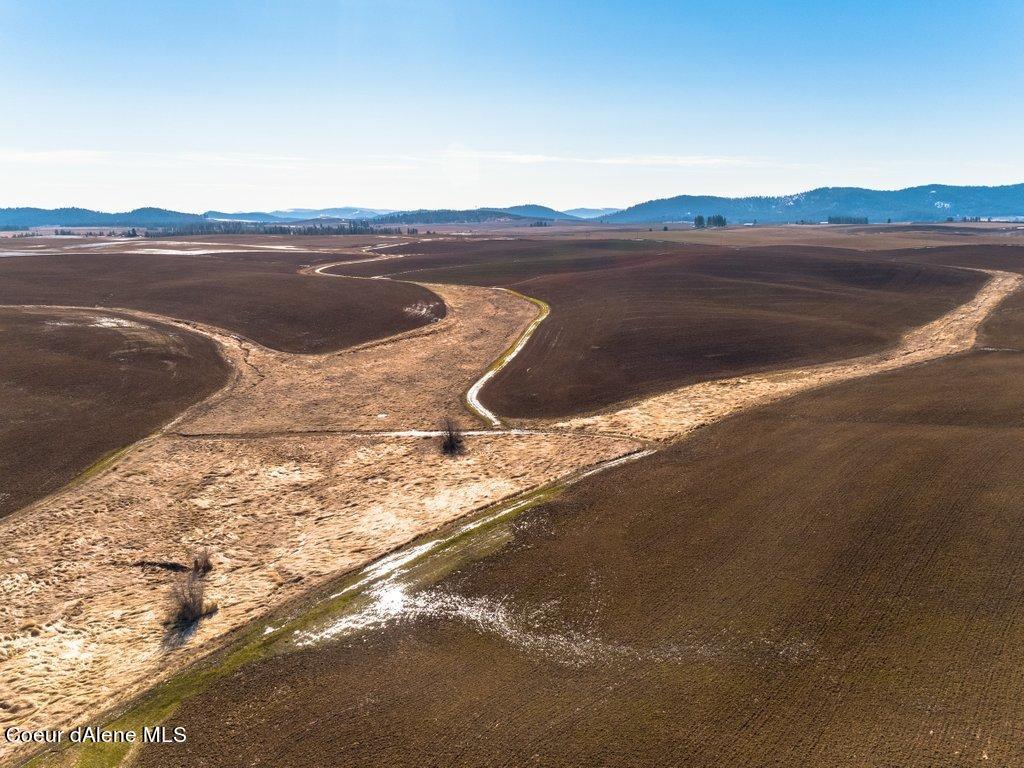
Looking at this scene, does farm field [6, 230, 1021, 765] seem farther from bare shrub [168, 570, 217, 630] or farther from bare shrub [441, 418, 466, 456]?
bare shrub [441, 418, 466, 456]

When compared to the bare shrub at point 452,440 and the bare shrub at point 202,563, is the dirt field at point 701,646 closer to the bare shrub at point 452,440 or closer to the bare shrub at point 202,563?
the bare shrub at point 202,563

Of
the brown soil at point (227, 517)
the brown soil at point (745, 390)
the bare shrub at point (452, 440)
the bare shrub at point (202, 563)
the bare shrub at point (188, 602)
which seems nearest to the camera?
the brown soil at point (227, 517)

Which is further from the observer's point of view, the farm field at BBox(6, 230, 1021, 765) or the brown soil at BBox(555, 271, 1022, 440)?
the brown soil at BBox(555, 271, 1022, 440)

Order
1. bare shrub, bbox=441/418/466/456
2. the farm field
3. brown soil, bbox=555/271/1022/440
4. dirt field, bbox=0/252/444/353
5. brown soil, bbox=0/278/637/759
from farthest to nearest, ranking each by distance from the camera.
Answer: dirt field, bbox=0/252/444/353
brown soil, bbox=555/271/1022/440
bare shrub, bbox=441/418/466/456
brown soil, bbox=0/278/637/759
the farm field

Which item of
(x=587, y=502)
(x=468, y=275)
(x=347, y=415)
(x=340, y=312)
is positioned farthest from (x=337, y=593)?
(x=468, y=275)

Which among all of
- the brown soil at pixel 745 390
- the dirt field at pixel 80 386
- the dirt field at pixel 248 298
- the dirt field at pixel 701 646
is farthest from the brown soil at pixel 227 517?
the dirt field at pixel 248 298

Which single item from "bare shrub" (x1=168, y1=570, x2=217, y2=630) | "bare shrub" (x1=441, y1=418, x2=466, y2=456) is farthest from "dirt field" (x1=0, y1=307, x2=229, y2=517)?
"bare shrub" (x1=441, y1=418, x2=466, y2=456)
